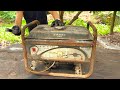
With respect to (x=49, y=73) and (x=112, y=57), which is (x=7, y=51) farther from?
(x=112, y=57)

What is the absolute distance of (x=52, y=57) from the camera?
217 cm

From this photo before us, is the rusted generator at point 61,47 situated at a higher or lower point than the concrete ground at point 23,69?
higher

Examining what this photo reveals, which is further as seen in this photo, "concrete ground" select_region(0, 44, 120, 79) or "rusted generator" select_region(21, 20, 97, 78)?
"concrete ground" select_region(0, 44, 120, 79)

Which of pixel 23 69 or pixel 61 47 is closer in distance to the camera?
pixel 61 47

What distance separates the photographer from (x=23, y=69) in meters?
2.54

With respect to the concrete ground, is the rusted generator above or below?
above

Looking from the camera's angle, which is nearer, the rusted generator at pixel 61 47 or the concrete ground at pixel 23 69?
the rusted generator at pixel 61 47

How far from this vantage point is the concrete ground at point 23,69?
235 cm

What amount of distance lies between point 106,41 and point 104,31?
792 millimetres

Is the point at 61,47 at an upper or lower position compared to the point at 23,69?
upper

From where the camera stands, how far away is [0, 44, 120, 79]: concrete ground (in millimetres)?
2348

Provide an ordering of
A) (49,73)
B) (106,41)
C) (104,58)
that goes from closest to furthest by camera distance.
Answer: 1. (49,73)
2. (104,58)
3. (106,41)
